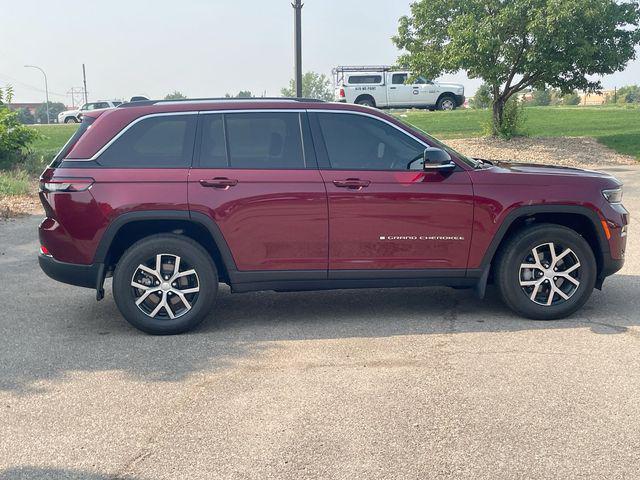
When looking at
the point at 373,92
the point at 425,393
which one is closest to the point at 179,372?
the point at 425,393

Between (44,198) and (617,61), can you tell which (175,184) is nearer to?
(44,198)

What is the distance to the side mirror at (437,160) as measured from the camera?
215 inches

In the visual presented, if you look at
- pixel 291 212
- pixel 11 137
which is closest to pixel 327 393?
pixel 291 212

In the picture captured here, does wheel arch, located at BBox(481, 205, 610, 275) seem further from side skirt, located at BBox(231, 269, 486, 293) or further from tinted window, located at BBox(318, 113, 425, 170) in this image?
tinted window, located at BBox(318, 113, 425, 170)

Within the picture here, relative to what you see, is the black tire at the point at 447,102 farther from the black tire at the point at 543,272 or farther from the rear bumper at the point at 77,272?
the rear bumper at the point at 77,272

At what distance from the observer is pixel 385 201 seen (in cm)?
559

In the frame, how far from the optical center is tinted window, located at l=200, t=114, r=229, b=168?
5.59 meters

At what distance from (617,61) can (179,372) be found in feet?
60.5

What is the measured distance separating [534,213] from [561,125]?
2456 cm

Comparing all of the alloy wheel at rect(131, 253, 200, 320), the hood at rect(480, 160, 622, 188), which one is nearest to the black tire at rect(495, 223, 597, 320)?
the hood at rect(480, 160, 622, 188)

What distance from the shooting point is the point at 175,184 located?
18.0ft

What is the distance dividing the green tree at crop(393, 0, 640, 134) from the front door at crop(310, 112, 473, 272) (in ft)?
46.3

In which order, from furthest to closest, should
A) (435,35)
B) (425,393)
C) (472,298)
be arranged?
1. (435,35)
2. (472,298)
3. (425,393)

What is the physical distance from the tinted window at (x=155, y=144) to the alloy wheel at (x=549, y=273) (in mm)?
2901
